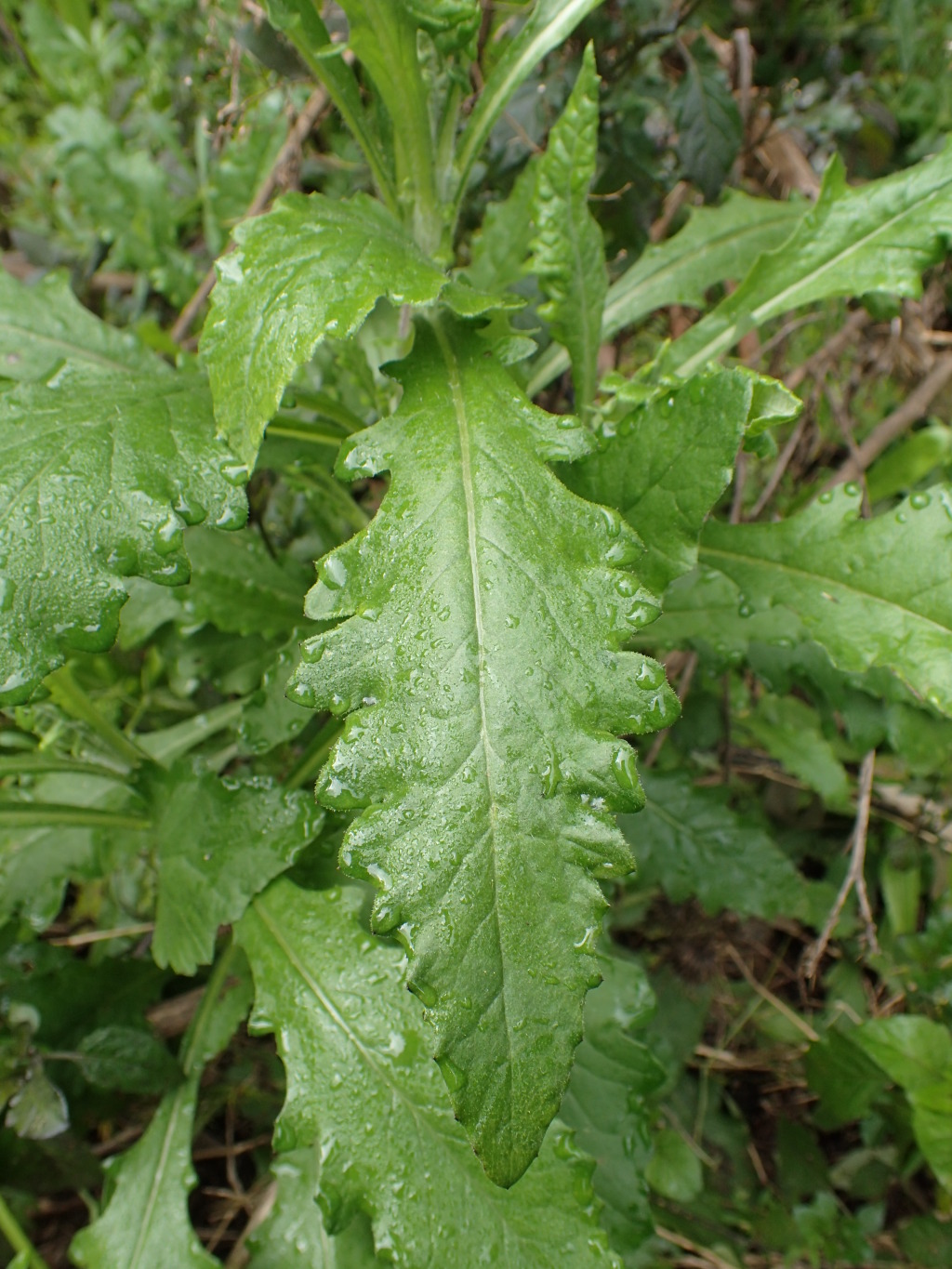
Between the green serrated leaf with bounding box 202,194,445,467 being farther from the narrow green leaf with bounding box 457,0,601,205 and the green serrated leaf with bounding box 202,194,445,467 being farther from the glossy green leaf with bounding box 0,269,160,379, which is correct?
the glossy green leaf with bounding box 0,269,160,379

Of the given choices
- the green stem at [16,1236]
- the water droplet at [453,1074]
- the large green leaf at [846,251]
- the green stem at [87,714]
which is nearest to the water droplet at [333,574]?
the water droplet at [453,1074]

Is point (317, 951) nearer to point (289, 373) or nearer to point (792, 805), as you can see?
point (289, 373)

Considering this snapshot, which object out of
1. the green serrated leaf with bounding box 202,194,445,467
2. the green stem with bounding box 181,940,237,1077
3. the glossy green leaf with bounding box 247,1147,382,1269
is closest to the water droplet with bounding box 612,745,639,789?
the green serrated leaf with bounding box 202,194,445,467

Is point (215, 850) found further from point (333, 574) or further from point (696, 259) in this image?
point (696, 259)

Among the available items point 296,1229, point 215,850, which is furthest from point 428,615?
point 296,1229

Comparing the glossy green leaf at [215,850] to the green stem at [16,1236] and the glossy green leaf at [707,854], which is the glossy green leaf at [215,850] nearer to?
the green stem at [16,1236]

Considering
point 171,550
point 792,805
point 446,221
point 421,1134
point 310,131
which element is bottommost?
point 792,805

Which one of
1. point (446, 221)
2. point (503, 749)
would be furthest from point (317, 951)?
point (446, 221)
